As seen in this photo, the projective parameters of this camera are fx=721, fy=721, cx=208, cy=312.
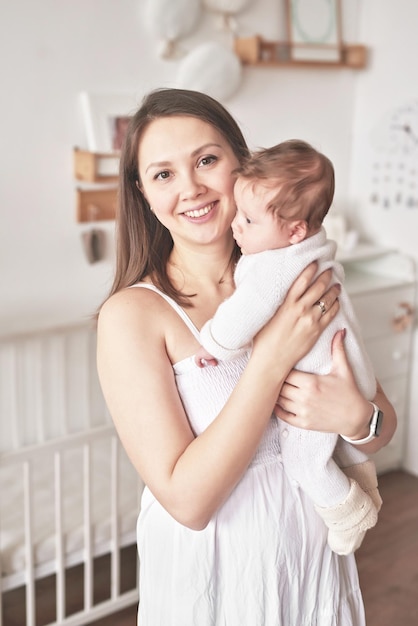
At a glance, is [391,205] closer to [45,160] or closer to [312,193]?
[45,160]

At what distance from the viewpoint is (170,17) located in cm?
275

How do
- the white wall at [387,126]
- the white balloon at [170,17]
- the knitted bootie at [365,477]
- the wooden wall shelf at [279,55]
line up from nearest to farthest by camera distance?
the knitted bootie at [365,477] → the white balloon at [170,17] → the wooden wall shelf at [279,55] → the white wall at [387,126]

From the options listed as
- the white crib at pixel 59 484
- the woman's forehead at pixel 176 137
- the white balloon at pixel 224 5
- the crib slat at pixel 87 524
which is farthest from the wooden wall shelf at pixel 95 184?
the woman's forehead at pixel 176 137

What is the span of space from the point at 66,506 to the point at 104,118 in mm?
1395

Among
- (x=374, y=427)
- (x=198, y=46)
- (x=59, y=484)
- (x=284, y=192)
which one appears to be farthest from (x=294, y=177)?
(x=198, y=46)

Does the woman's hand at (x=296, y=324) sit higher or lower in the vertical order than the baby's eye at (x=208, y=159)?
lower

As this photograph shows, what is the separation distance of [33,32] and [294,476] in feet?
6.19

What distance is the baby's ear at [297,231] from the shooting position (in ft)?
3.59

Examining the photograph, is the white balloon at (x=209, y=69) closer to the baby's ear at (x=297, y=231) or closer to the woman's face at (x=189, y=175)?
the woman's face at (x=189, y=175)

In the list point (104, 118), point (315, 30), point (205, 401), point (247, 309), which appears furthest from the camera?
point (315, 30)

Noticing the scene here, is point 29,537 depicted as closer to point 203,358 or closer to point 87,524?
point 87,524

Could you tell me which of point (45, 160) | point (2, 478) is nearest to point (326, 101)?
point (45, 160)

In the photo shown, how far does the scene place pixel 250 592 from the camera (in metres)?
1.20

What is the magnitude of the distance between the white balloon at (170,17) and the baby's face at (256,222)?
185 centimetres
